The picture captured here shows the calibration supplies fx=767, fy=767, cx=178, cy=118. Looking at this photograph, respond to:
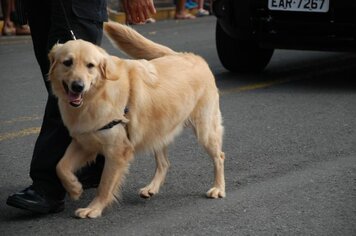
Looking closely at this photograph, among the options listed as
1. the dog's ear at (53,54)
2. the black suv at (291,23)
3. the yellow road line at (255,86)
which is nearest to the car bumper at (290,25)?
the black suv at (291,23)

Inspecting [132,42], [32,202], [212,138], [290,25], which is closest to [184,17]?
[290,25]

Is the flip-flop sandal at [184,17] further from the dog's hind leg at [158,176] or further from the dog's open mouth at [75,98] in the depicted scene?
the dog's open mouth at [75,98]

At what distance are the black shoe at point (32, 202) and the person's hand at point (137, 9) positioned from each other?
1.04 metres

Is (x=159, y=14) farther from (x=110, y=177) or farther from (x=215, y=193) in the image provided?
(x=110, y=177)

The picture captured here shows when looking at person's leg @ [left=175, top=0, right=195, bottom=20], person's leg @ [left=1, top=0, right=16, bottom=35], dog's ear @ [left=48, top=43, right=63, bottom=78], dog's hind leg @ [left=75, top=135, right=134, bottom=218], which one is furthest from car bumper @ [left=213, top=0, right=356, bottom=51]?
person's leg @ [left=175, top=0, right=195, bottom=20]

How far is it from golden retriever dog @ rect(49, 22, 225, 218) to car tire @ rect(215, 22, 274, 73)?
3.38 meters

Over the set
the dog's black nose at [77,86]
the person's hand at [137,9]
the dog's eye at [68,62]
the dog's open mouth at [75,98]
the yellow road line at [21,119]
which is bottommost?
the yellow road line at [21,119]

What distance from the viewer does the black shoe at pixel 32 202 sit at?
12.3 ft

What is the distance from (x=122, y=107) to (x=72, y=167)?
395 millimetres

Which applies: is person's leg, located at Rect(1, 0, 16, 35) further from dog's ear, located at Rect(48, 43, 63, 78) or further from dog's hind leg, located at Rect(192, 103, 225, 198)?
dog's ear, located at Rect(48, 43, 63, 78)

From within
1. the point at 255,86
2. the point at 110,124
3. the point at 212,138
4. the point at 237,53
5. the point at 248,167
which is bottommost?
the point at 255,86

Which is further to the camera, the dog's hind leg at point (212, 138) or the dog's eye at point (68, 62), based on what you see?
the dog's hind leg at point (212, 138)

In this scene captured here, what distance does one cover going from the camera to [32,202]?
3771 millimetres

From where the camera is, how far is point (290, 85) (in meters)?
7.19
